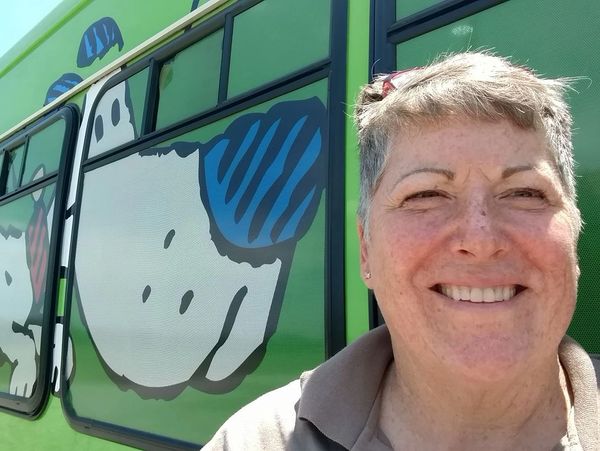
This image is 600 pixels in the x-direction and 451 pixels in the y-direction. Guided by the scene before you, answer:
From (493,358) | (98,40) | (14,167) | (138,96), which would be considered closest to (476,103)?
(493,358)

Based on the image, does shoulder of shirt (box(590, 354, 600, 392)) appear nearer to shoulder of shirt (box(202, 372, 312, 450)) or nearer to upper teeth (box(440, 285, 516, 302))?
upper teeth (box(440, 285, 516, 302))

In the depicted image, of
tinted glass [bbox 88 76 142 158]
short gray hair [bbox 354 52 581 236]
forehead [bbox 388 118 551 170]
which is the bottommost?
forehead [bbox 388 118 551 170]

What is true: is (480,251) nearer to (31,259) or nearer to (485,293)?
(485,293)

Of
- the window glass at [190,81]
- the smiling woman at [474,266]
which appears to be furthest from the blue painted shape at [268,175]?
the smiling woman at [474,266]

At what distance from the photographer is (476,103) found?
1.04 m

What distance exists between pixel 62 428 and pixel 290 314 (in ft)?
4.42

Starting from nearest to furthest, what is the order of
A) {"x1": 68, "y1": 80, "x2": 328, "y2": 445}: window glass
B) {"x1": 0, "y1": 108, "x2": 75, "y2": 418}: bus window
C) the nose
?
the nose, {"x1": 68, "y1": 80, "x2": 328, "y2": 445}: window glass, {"x1": 0, "y1": 108, "x2": 75, "y2": 418}: bus window

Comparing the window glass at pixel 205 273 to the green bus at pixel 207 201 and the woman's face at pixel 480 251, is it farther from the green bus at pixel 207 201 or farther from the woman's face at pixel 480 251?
the woman's face at pixel 480 251

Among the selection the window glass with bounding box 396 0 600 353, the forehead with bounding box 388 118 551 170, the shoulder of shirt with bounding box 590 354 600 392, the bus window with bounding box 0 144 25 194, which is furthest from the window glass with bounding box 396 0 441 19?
the bus window with bounding box 0 144 25 194

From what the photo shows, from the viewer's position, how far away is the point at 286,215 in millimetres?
1509

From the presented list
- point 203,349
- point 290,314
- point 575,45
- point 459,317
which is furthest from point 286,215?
point 575,45

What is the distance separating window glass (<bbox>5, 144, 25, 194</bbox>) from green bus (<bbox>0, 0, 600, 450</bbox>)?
310 millimetres

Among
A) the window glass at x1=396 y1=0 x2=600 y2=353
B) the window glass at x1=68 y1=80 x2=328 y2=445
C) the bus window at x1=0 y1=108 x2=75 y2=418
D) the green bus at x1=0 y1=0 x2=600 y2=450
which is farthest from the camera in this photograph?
the bus window at x1=0 y1=108 x2=75 y2=418

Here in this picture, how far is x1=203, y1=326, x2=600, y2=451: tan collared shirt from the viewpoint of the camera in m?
1.06
